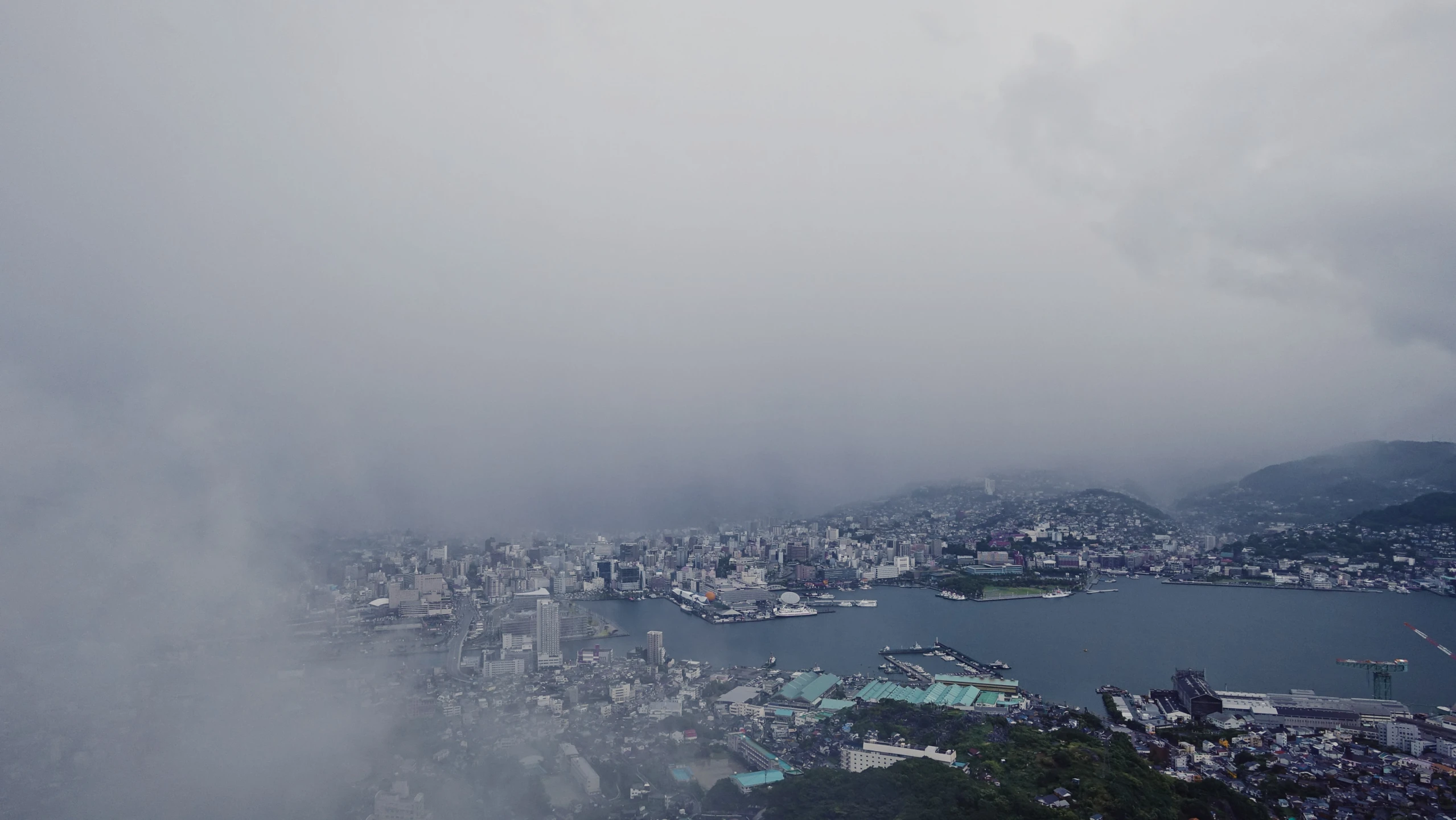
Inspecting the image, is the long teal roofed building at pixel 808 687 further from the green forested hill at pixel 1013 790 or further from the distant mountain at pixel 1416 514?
the distant mountain at pixel 1416 514

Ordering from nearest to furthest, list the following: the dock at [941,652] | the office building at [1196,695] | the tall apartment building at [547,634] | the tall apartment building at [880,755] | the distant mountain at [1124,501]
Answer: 1. the tall apartment building at [880,755]
2. the office building at [1196,695]
3. the tall apartment building at [547,634]
4. the dock at [941,652]
5. the distant mountain at [1124,501]

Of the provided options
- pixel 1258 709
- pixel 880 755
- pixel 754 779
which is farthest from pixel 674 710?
pixel 1258 709

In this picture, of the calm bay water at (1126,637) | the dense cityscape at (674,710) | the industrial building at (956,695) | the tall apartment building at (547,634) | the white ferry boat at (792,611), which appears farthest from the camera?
the white ferry boat at (792,611)

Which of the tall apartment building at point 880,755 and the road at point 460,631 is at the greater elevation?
the road at point 460,631

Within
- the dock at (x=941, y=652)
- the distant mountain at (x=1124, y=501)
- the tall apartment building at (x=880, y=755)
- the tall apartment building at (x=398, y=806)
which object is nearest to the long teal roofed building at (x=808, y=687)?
the dock at (x=941, y=652)

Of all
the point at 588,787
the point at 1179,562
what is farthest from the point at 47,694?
the point at 1179,562

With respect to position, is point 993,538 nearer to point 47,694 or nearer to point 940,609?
point 940,609

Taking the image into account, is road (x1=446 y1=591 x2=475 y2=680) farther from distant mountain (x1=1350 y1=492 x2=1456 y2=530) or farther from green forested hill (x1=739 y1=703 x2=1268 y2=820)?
distant mountain (x1=1350 y1=492 x2=1456 y2=530)

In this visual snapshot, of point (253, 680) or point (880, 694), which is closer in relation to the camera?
point (253, 680)
